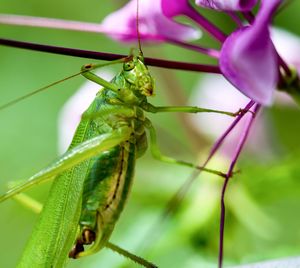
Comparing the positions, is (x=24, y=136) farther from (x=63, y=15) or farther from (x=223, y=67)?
(x=223, y=67)

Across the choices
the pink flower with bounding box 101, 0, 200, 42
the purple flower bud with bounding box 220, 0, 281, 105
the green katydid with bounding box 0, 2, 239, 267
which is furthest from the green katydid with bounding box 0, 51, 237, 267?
the purple flower bud with bounding box 220, 0, 281, 105

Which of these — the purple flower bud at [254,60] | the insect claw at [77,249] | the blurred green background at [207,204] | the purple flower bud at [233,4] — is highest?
the blurred green background at [207,204]

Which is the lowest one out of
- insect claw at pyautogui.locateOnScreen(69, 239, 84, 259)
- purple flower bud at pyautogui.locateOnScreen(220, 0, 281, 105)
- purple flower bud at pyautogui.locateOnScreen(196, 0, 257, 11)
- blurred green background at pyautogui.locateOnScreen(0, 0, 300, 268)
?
insect claw at pyautogui.locateOnScreen(69, 239, 84, 259)

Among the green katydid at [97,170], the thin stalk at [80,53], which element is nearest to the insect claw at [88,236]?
the green katydid at [97,170]

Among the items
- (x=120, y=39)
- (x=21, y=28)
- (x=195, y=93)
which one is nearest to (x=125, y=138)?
(x=120, y=39)

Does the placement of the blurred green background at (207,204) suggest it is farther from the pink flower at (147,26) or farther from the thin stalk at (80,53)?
the thin stalk at (80,53)

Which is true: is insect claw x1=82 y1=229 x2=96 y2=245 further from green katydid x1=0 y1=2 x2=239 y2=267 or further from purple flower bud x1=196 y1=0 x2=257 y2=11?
purple flower bud x1=196 y1=0 x2=257 y2=11

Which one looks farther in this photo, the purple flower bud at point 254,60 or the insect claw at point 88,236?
the insect claw at point 88,236

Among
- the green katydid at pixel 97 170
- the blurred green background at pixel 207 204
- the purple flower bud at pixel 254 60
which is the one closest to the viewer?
the purple flower bud at pixel 254 60

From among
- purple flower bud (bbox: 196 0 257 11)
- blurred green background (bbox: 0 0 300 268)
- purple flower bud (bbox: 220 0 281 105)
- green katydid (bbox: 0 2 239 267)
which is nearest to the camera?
purple flower bud (bbox: 220 0 281 105)
